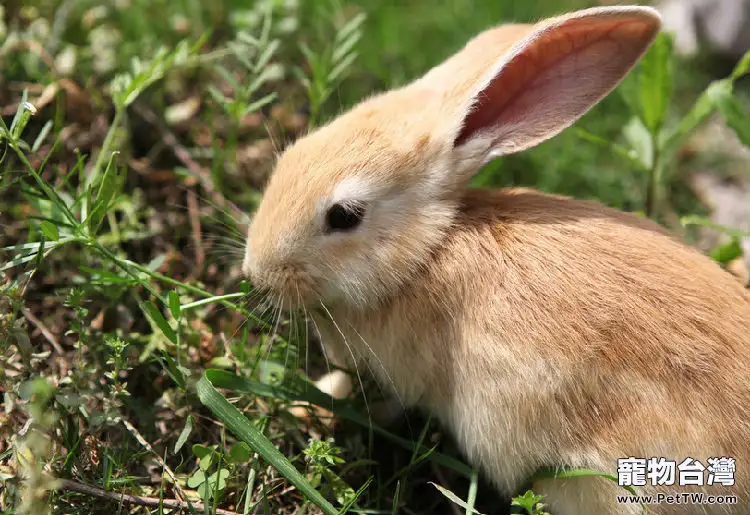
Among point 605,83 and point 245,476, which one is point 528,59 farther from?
point 245,476

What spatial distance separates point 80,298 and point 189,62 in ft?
5.14

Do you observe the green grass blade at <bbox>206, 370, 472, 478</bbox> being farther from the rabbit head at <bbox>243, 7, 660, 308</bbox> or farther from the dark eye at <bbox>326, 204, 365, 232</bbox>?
the dark eye at <bbox>326, 204, 365, 232</bbox>

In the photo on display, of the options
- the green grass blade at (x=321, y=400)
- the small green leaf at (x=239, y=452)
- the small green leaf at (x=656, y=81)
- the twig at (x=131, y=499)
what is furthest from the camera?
the small green leaf at (x=656, y=81)

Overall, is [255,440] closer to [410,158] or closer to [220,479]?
[220,479]

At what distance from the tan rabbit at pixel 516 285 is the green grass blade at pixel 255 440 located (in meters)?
0.52

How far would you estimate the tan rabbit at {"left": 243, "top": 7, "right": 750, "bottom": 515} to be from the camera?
2.97 meters

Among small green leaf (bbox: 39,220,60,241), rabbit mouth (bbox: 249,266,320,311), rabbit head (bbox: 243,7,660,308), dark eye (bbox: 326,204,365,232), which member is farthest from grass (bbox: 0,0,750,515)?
dark eye (bbox: 326,204,365,232)

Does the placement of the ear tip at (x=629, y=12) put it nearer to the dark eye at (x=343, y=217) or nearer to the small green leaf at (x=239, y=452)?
the dark eye at (x=343, y=217)

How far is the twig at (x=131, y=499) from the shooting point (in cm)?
285

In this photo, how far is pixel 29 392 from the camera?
109 inches

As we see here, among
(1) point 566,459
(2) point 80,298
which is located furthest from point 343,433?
(2) point 80,298

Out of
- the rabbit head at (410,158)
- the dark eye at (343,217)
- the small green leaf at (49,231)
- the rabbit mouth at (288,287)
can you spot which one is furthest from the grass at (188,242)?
the dark eye at (343,217)

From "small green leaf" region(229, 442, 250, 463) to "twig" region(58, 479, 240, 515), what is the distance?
21 cm

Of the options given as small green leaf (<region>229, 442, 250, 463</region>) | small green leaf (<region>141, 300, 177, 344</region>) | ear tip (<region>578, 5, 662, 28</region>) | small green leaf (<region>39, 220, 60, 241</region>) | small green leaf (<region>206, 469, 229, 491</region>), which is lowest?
small green leaf (<region>206, 469, 229, 491</region>)
